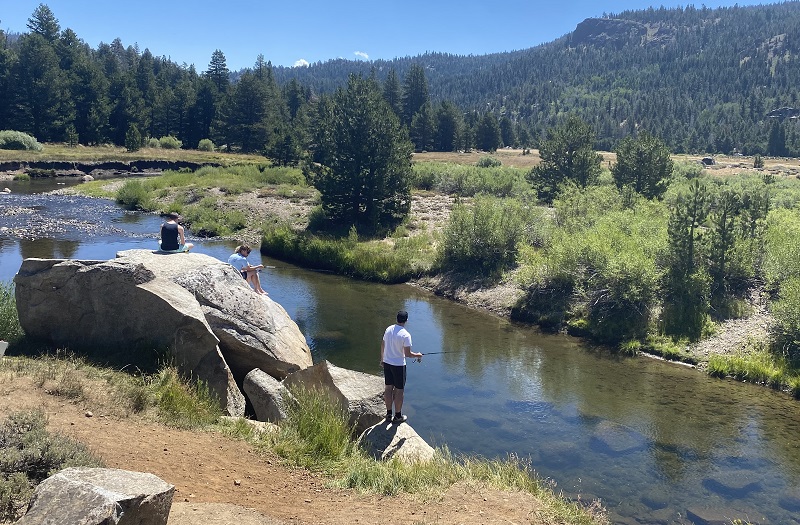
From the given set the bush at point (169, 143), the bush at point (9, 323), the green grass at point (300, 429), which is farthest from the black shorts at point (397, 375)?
the bush at point (169, 143)

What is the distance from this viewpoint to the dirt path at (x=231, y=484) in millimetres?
7977

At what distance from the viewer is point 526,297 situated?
1020 inches

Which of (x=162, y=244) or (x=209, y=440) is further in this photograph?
(x=162, y=244)

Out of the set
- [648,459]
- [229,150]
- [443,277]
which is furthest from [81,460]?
[229,150]

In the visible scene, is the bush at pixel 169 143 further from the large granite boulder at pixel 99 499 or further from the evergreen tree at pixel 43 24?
the large granite boulder at pixel 99 499

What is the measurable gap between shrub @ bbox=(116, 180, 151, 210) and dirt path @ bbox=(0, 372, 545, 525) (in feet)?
142

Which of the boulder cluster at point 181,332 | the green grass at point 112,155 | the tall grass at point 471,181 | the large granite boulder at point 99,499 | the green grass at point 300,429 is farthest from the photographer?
the green grass at point 112,155

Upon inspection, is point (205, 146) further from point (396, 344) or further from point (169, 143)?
point (396, 344)

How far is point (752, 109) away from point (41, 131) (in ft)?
574

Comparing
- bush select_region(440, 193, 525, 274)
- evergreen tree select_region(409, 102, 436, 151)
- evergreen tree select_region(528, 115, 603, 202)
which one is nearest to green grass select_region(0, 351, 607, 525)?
bush select_region(440, 193, 525, 274)

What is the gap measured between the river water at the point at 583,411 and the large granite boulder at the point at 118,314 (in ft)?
18.7

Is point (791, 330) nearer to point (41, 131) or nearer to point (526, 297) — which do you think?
point (526, 297)

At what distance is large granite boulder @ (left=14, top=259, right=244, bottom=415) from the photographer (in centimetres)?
1222

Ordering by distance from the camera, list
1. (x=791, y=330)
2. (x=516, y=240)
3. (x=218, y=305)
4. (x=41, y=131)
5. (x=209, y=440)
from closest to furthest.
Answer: (x=209, y=440) < (x=218, y=305) < (x=791, y=330) < (x=516, y=240) < (x=41, y=131)
